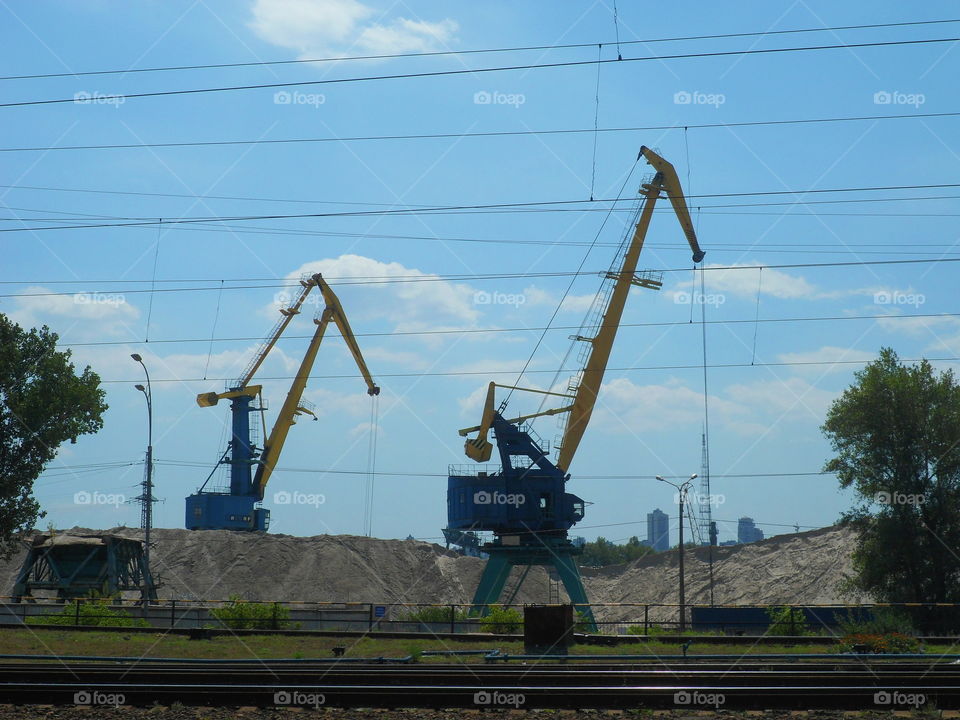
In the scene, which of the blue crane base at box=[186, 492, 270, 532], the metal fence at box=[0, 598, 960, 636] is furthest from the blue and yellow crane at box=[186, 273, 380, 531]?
the metal fence at box=[0, 598, 960, 636]

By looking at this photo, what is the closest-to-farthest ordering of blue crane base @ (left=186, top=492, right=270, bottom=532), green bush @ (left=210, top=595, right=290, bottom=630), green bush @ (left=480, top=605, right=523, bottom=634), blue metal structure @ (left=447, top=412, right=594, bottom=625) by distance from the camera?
green bush @ (left=210, top=595, right=290, bottom=630) → green bush @ (left=480, top=605, right=523, bottom=634) → blue metal structure @ (left=447, top=412, right=594, bottom=625) → blue crane base @ (left=186, top=492, right=270, bottom=532)

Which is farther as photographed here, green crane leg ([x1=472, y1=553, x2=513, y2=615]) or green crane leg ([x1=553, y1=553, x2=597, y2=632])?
green crane leg ([x1=472, y1=553, x2=513, y2=615])

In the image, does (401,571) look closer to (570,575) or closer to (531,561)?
(531,561)

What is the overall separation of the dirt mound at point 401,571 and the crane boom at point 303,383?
5026 millimetres

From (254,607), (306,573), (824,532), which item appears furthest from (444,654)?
(824,532)

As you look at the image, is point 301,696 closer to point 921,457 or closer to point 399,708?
point 399,708

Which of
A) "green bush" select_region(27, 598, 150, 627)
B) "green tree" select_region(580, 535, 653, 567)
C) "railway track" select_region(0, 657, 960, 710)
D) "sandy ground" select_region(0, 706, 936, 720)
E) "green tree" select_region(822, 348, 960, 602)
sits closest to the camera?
"sandy ground" select_region(0, 706, 936, 720)

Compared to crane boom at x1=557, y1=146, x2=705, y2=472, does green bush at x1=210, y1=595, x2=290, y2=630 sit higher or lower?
lower

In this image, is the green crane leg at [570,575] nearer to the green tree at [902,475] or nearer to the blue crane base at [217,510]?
the green tree at [902,475]

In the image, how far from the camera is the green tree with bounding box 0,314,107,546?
28250 millimetres

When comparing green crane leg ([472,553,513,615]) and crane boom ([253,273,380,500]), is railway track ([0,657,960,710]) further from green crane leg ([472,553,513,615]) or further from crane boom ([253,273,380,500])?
crane boom ([253,273,380,500])

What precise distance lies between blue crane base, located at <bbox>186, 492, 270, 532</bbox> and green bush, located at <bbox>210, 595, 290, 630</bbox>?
3372cm

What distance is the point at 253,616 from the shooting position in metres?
25.9

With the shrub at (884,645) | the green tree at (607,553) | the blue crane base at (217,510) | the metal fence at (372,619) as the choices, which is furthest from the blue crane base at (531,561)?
the green tree at (607,553)
